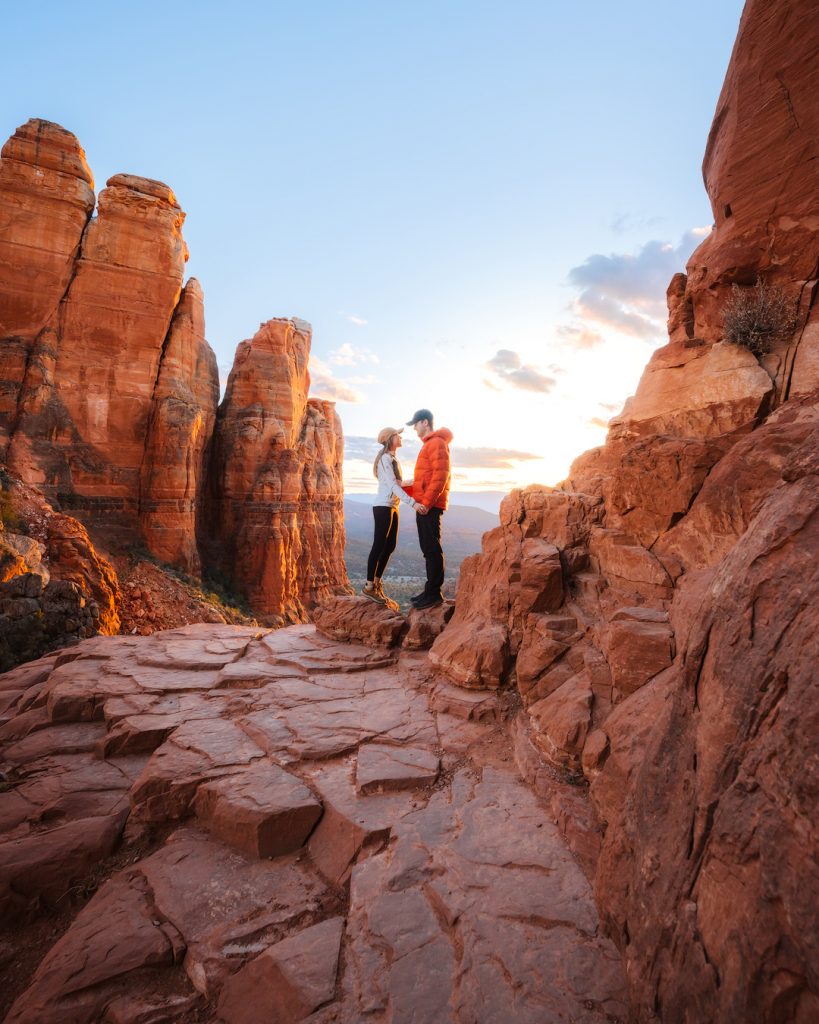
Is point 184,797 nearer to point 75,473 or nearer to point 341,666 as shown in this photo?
point 341,666

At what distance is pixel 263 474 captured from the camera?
24.2 metres

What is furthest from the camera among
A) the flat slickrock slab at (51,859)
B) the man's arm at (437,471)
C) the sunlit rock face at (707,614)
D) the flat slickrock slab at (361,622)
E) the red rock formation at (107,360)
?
the red rock formation at (107,360)

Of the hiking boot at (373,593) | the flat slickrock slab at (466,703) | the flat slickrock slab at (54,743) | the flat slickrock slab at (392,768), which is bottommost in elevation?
the flat slickrock slab at (54,743)

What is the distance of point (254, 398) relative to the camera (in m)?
24.5

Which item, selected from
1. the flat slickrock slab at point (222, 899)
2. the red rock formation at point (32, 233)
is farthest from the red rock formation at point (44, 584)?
the flat slickrock slab at point (222, 899)

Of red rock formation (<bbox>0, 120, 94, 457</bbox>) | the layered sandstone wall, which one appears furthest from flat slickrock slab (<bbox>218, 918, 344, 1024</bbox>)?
red rock formation (<bbox>0, 120, 94, 457</bbox>)

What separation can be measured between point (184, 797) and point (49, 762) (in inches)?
61.0

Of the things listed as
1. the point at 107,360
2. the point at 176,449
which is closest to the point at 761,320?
the point at 176,449

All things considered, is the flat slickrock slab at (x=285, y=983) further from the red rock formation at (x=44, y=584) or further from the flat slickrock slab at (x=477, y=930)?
the red rock formation at (x=44, y=584)

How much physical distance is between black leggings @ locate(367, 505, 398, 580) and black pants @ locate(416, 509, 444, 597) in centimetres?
53

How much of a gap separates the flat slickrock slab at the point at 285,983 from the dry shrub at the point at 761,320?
4.94 meters

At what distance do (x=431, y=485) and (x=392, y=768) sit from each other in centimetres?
348

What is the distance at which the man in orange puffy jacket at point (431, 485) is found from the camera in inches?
240

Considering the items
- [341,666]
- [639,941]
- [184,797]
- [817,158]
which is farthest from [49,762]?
[817,158]
